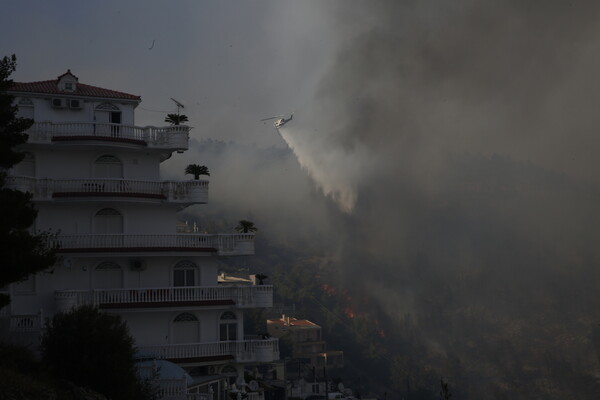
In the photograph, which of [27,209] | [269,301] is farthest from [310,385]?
[27,209]

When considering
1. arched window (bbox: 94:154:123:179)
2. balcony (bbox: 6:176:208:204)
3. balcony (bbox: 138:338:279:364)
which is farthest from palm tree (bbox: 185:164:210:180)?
balcony (bbox: 138:338:279:364)

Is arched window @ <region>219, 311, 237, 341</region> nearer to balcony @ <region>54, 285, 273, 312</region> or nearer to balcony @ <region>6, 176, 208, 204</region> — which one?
balcony @ <region>54, 285, 273, 312</region>

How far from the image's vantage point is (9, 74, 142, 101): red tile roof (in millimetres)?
45156

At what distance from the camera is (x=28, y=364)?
32.9 meters

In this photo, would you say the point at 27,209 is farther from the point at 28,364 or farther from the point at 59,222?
the point at 59,222

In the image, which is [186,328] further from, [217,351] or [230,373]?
[230,373]

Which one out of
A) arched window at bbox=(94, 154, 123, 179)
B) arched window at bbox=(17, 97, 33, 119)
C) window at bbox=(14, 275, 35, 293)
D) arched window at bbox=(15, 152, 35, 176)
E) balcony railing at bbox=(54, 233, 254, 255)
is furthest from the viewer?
arched window at bbox=(94, 154, 123, 179)

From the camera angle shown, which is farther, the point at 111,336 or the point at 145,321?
the point at 145,321

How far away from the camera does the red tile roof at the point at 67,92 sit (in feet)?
148

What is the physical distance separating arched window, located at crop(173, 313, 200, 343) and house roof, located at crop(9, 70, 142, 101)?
13570 mm

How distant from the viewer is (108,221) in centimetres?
4475

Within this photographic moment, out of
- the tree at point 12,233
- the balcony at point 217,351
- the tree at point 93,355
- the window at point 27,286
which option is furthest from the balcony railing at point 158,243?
the tree at point 12,233

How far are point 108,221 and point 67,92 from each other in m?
8.15

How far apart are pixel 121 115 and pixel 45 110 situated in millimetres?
4382
